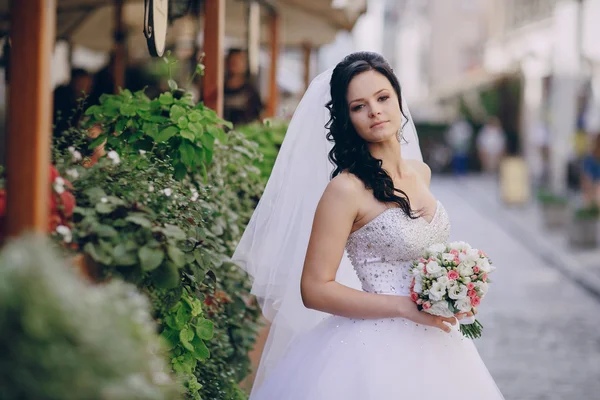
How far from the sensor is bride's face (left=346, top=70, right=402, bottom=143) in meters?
3.17

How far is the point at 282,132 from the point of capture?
6.17 meters

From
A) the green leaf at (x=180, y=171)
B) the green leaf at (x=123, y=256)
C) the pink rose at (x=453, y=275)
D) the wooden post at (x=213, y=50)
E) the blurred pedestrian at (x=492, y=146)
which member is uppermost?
the wooden post at (x=213, y=50)

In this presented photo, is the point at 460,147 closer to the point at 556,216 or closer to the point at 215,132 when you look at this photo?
the point at 556,216

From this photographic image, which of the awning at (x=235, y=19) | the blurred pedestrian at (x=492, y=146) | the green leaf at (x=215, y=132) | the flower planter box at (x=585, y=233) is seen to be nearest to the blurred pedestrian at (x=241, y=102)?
the awning at (x=235, y=19)

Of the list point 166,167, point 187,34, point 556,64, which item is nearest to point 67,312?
point 166,167

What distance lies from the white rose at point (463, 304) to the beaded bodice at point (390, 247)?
281 millimetres

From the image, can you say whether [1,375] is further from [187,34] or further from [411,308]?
[187,34]

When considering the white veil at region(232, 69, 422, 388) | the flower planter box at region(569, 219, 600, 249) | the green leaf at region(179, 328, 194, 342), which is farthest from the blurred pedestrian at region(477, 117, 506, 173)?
the green leaf at region(179, 328, 194, 342)

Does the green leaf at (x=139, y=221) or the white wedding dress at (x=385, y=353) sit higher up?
the green leaf at (x=139, y=221)

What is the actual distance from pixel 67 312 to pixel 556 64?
2732 centimetres

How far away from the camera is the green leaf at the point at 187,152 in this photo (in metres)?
3.63

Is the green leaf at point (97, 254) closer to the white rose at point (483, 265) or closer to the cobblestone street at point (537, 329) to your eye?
the white rose at point (483, 265)

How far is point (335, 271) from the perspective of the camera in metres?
3.04

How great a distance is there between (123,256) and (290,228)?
4.37ft
